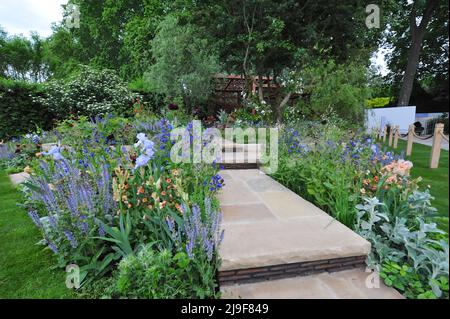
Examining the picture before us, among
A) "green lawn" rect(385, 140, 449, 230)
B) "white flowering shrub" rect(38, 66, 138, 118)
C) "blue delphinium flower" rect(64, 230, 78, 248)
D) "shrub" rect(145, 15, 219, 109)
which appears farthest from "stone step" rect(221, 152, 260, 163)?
"shrub" rect(145, 15, 219, 109)

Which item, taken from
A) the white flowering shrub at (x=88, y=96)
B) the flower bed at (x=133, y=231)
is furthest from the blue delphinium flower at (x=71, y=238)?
the white flowering shrub at (x=88, y=96)

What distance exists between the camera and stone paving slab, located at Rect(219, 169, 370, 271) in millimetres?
1530

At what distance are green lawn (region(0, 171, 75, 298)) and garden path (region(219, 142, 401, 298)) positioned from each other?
0.95 m

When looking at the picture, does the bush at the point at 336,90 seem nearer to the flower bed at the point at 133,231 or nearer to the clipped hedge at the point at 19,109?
the flower bed at the point at 133,231

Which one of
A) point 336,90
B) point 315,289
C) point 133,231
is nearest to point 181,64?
point 336,90

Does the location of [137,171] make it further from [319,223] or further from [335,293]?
[335,293]

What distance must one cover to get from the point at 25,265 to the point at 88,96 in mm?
6985

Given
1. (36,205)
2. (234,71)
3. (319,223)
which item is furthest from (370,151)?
(234,71)

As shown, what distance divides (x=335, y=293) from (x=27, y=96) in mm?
8525

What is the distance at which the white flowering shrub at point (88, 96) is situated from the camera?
23.9ft

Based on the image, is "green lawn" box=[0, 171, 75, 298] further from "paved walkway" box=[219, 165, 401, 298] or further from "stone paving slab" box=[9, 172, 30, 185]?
"stone paving slab" box=[9, 172, 30, 185]

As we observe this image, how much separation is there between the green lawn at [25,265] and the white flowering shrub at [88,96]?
5.12 metres

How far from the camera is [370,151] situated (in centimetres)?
276
